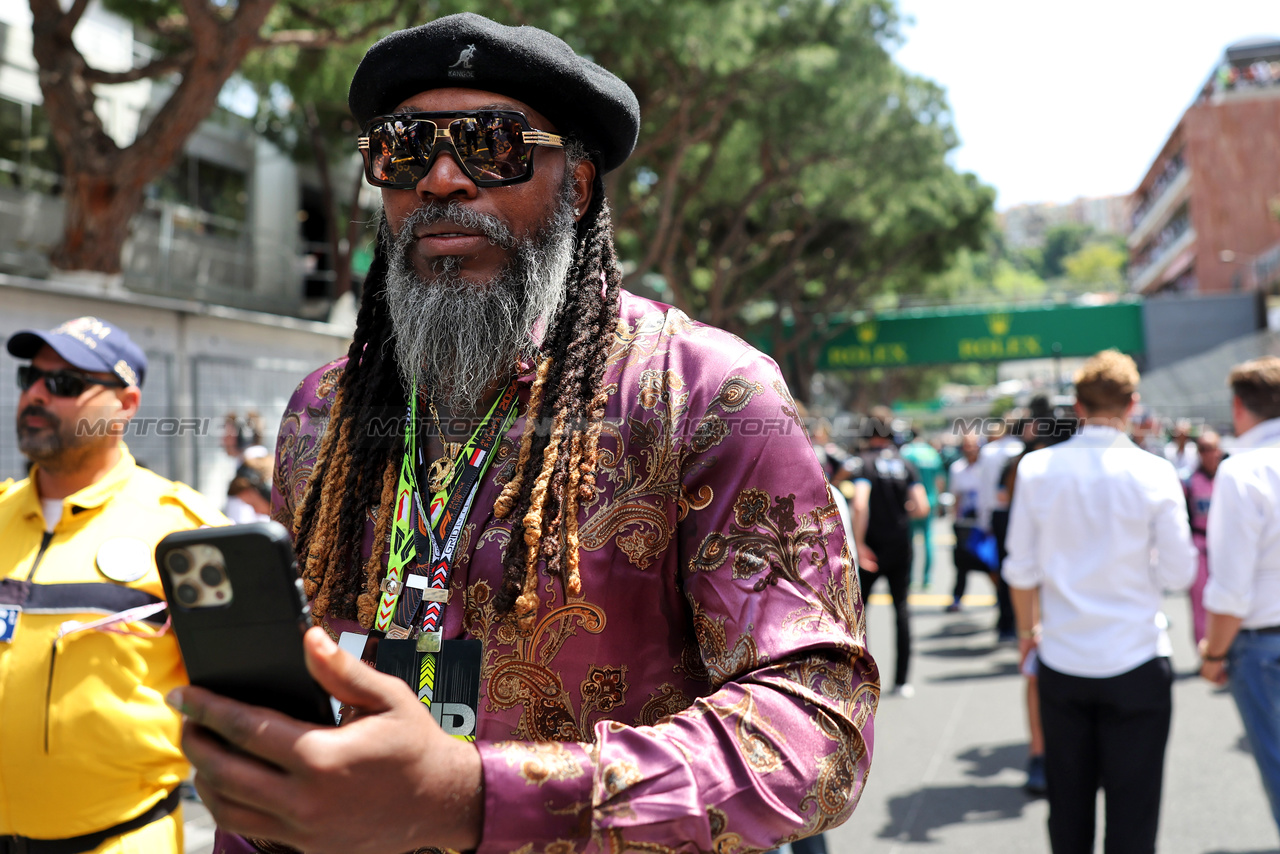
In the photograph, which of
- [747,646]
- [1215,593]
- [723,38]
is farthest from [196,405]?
[747,646]

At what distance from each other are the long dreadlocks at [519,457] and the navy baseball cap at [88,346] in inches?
62.2

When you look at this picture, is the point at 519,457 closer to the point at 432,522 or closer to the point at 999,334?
the point at 432,522

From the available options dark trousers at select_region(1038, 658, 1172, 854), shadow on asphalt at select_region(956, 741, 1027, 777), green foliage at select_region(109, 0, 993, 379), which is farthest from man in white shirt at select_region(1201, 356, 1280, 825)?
green foliage at select_region(109, 0, 993, 379)

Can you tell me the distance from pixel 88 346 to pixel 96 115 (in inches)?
352

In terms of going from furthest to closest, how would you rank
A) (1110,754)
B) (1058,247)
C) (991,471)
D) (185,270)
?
(1058,247), (185,270), (991,471), (1110,754)

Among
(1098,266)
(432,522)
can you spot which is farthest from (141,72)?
(1098,266)

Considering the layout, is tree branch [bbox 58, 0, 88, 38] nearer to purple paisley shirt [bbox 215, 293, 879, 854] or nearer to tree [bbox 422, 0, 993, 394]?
tree [bbox 422, 0, 993, 394]

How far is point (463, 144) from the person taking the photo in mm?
1591

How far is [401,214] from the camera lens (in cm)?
169

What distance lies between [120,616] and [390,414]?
142cm

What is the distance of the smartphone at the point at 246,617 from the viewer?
0.91 meters

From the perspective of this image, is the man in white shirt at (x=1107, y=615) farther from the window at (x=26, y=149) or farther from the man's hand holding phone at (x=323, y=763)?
the window at (x=26, y=149)

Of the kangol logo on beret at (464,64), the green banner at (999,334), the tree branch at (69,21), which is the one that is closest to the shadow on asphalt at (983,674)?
the kangol logo on beret at (464,64)

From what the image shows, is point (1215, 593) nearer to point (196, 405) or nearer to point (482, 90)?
point (482, 90)
